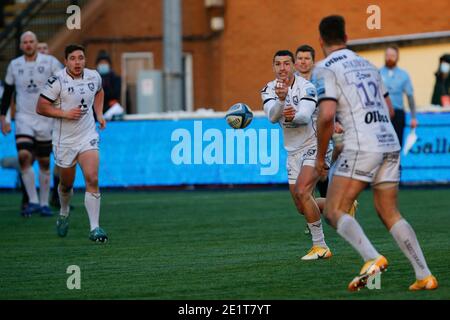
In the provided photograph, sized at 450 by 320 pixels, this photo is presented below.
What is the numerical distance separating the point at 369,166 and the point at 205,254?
357 centimetres

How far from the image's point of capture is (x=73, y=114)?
14.5 m

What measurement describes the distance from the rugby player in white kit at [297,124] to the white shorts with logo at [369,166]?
1.99 meters

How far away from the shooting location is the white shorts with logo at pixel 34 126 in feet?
60.4

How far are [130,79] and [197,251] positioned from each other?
72.4 ft

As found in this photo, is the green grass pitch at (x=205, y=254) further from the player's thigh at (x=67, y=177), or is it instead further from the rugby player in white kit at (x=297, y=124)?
the player's thigh at (x=67, y=177)

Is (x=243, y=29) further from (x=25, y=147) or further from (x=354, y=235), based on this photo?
(x=354, y=235)

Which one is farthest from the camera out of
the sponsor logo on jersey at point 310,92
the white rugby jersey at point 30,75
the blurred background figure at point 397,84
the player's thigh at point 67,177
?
the blurred background figure at point 397,84

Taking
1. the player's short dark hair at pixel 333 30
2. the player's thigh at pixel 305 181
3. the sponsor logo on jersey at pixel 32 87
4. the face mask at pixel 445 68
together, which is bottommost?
the player's thigh at pixel 305 181

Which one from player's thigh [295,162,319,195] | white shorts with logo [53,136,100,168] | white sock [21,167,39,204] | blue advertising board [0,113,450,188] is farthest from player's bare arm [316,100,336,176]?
blue advertising board [0,113,450,188]

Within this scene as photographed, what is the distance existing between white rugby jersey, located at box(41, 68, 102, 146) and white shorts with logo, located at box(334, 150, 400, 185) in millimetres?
5476

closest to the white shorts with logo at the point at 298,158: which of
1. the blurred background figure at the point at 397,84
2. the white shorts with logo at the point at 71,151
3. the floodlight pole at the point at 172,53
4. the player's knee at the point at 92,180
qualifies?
the player's knee at the point at 92,180

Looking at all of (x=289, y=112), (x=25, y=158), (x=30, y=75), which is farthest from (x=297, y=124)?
(x=25, y=158)

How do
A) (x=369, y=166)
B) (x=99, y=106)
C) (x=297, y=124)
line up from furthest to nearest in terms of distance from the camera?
1. (x=99, y=106)
2. (x=297, y=124)
3. (x=369, y=166)
